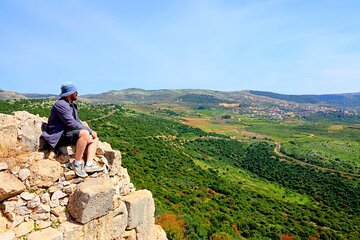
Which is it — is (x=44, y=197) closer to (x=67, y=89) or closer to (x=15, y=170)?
(x=15, y=170)

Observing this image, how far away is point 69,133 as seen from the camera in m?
8.68

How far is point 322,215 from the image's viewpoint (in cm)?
5884

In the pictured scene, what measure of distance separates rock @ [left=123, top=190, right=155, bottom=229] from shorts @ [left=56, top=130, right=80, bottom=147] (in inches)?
93.9

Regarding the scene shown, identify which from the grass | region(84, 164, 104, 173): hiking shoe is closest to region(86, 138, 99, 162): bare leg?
region(84, 164, 104, 173): hiking shoe

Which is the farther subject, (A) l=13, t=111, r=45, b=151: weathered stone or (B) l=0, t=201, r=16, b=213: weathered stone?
(A) l=13, t=111, r=45, b=151: weathered stone

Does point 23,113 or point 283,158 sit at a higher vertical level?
point 23,113

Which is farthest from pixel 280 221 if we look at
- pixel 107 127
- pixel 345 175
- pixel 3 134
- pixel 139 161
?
pixel 345 175

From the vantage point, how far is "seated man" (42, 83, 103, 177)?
27.8 ft

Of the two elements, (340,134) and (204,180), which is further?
(340,134)

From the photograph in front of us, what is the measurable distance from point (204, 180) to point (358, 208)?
37.9m

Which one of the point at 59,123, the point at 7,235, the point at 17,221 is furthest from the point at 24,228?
the point at 59,123

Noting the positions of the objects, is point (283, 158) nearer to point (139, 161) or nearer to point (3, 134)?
point (139, 161)

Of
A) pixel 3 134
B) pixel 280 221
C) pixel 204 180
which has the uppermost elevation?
pixel 3 134

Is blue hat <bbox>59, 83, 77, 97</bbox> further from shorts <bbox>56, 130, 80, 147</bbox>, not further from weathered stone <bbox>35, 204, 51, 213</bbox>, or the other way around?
weathered stone <bbox>35, 204, 51, 213</bbox>
